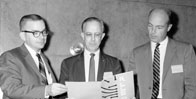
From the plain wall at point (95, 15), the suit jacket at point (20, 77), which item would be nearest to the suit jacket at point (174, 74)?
the plain wall at point (95, 15)

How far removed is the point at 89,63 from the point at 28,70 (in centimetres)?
78

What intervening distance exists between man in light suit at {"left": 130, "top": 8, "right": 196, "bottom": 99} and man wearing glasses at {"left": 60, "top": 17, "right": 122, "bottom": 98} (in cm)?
38

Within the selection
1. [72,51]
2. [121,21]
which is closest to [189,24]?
[121,21]

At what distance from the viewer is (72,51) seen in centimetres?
385

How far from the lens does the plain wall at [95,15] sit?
11.4ft

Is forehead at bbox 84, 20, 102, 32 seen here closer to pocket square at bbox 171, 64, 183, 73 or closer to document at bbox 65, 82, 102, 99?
document at bbox 65, 82, 102, 99

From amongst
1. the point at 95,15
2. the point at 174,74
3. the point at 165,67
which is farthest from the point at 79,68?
the point at 95,15

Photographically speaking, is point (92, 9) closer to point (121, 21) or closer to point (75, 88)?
point (121, 21)

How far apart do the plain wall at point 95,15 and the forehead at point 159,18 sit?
1.07 metres

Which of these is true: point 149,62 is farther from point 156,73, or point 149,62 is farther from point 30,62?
point 30,62

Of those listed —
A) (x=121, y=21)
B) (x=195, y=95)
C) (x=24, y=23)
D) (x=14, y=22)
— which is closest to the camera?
(x=24, y=23)

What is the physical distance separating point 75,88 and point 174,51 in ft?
4.51

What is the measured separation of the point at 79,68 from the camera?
118 inches

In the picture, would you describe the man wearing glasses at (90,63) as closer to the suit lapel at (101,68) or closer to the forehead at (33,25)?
the suit lapel at (101,68)
